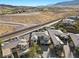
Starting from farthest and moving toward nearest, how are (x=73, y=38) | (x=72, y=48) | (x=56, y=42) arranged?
(x=73, y=38) < (x=56, y=42) < (x=72, y=48)

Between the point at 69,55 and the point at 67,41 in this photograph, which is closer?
the point at 69,55

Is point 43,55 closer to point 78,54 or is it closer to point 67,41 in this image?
point 78,54

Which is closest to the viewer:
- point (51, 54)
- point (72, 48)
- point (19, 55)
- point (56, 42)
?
point (19, 55)

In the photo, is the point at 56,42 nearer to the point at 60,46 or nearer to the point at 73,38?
the point at 60,46

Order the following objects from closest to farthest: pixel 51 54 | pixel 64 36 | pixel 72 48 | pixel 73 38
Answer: pixel 51 54 < pixel 72 48 < pixel 73 38 < pixel 64 36

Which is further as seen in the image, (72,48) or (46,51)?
(72,48)

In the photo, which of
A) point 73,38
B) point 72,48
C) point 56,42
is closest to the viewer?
point 72,48

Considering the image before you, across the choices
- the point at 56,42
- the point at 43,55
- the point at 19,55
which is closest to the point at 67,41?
the point at 56,42

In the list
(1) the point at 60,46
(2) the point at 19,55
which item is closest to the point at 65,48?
(1) the point at 60,46
